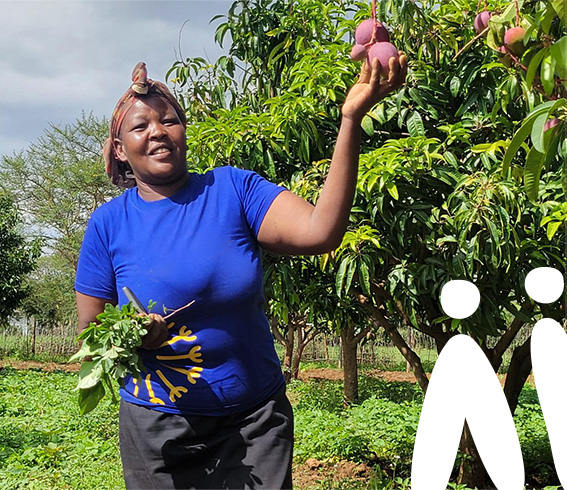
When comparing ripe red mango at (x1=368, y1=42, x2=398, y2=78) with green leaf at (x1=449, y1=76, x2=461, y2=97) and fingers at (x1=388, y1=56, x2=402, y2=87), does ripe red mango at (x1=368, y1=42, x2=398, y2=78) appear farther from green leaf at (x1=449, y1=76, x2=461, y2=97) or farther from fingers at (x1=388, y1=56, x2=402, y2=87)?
green leaf at (x1=449, y1=76, x2=461, y2=97)

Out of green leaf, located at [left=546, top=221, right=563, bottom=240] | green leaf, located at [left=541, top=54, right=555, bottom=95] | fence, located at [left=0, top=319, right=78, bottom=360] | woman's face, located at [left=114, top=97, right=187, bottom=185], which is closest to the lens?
woman's face, located at [left=114, top=97, right=187, bottom=185]

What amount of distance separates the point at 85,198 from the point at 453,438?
18.4 metres

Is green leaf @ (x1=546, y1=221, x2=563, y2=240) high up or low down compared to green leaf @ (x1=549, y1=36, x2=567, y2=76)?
down

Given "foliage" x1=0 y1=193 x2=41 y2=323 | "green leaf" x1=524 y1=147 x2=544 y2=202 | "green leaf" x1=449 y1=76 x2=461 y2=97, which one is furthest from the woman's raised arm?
"foliage" x1=0 y1=193 x2=41 y2=323

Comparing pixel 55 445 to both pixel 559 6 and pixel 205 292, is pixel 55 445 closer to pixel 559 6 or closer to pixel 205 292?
pixel 205 292

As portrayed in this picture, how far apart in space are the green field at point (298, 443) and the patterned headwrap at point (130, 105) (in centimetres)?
306

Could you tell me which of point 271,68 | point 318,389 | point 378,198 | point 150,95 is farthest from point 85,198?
point 150,95

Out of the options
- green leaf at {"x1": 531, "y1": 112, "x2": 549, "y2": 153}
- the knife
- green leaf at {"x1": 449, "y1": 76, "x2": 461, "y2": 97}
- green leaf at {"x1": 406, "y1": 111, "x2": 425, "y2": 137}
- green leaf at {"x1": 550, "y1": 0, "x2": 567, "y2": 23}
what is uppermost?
green leaf at {"x1": 449, "y1": 76, "x2": 461, "y2": 97}

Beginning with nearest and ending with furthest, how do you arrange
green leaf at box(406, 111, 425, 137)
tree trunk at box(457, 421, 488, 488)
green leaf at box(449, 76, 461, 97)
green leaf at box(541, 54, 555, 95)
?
green leaf at box(541, 54, 555, 95) < green leaf at box(406, 111, 425, 137) < green leaf at box(449, 76, 461, 97) < tree trunk at box(457, 421, 488, 488)

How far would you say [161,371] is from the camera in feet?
4.54

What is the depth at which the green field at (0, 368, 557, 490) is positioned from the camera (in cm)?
470

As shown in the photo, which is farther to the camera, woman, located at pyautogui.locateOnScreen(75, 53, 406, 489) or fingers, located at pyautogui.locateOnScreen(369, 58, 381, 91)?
woman, located at pyautogui.locateOnScreen(75, 53, 406, 489)

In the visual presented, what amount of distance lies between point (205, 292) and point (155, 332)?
0.41 feet

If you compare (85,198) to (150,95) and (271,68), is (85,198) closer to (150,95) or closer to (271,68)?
(271,68)
